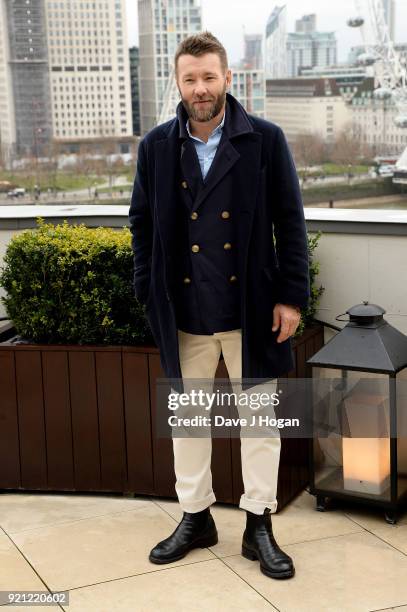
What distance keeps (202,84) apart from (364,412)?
3.51 feet

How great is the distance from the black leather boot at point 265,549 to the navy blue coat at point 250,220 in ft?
1.25

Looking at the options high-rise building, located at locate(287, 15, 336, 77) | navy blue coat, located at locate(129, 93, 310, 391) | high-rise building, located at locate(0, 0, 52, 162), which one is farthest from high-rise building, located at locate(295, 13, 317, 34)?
navy blue coat, located at locate(129, 93, 310, 391)

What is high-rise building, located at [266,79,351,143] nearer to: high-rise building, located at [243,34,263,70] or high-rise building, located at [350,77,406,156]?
high-rise building, located at [350,77,406,156]

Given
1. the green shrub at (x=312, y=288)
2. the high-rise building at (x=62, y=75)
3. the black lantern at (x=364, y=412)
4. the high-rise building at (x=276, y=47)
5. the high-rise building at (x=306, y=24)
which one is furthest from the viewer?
the high-rise building at (x=306, y=24)

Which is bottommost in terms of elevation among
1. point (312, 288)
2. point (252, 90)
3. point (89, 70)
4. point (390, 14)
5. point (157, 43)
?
point (312, 288)

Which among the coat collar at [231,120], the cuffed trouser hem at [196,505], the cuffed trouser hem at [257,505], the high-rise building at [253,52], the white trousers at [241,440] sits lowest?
the cuffed trouser hem at [196,505]

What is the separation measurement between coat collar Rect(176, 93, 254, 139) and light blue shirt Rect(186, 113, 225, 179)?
25 mm

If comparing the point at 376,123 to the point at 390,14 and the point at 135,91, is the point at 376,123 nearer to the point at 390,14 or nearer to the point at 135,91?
the point at 390,14

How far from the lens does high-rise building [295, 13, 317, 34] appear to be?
50.3 meters

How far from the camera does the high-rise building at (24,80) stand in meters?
43.9

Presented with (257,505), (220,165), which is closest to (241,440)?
(257,505)

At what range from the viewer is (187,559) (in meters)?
2.04

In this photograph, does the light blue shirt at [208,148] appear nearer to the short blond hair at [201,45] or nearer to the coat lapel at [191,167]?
the coat lapel at [191,167]

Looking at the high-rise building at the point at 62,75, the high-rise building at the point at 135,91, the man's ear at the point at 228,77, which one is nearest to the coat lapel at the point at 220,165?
the man's ear at the point at 228,77
